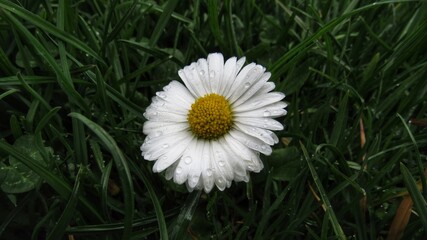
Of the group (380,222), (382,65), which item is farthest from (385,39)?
(380,222)

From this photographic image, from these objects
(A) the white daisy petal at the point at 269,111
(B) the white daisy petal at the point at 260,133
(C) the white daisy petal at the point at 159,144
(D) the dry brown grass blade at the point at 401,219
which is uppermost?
(A) the white daisy petal at the point at 269,111

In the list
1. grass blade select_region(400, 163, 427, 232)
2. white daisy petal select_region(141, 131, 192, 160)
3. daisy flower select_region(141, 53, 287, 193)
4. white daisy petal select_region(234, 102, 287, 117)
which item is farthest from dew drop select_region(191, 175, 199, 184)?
grass blade select_region(400, 163, 427, 232)

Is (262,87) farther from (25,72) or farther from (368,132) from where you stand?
(25,72)

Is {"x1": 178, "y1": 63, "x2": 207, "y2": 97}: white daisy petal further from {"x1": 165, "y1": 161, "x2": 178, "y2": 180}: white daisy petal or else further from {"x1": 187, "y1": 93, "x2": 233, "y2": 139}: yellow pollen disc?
{"x1": 165, "y1": 161, "x2": 178, "y2": 180}: white daisy petal

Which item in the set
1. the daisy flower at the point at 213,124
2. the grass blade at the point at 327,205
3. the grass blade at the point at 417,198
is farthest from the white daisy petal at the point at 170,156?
the grass blade at the point at 417,198

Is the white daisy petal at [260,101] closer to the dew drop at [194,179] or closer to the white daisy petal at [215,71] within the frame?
the white daisy petal at [215,71]

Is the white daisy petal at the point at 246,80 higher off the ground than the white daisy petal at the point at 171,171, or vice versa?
the white daisy petal at the point at 246,80

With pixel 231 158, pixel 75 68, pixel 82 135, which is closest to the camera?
pixel 231 158
